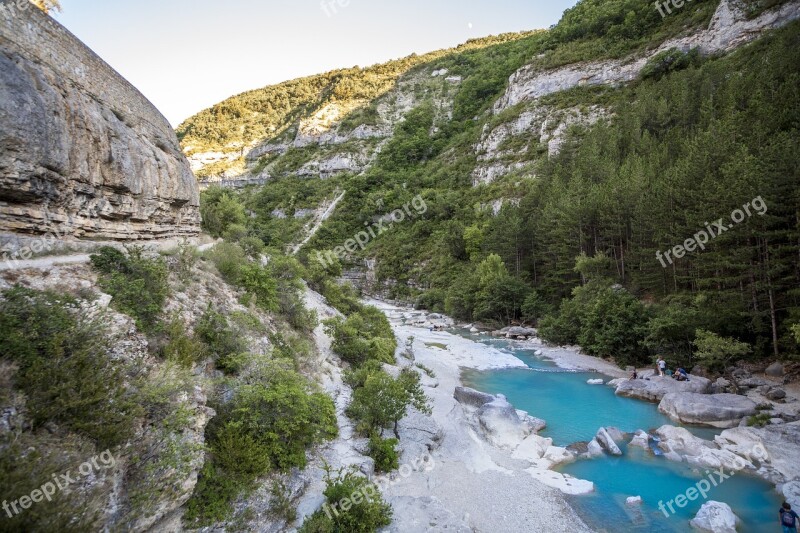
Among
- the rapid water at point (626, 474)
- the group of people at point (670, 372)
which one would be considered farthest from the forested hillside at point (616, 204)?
the rapid water at point (626, 474)

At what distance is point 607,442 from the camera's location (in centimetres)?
1342

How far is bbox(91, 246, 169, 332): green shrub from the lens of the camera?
7989 millimetres

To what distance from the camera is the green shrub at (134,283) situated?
7.99 metres

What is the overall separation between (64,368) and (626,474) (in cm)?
1561

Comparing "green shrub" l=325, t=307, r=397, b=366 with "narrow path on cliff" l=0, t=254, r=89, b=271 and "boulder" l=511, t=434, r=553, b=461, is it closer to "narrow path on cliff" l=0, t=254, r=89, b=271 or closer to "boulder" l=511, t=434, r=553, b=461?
"boulder" l=511, t=434, r=553, b=461

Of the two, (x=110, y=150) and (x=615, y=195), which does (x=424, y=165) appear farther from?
(x=110, y=150)

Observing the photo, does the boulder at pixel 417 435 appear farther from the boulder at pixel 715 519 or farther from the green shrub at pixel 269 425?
the boulder at pixel 715 519

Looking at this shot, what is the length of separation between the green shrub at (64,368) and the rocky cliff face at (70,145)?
137 inches

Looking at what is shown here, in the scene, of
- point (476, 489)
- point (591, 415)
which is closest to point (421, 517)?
point (476, 489)

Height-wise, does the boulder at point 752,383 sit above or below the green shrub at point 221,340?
below

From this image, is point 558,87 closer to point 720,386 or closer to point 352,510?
point 720,386

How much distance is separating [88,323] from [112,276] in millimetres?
2505

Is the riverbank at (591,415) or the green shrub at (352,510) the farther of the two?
the riverbank at (591,415)

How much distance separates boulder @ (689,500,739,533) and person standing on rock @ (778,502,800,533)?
3.11 ft
